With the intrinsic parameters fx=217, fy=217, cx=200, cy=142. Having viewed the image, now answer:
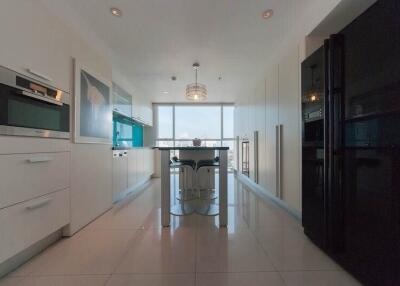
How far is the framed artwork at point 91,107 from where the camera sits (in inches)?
90.8

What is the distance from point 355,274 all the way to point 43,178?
2446mm

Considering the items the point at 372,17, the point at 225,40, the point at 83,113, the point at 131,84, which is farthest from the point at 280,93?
the point at 131,84

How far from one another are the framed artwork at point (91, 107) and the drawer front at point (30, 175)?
0.36 metres

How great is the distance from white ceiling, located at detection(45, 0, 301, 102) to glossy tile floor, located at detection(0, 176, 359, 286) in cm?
225

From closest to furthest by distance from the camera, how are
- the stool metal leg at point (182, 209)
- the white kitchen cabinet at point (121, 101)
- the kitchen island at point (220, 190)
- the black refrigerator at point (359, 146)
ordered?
the black refrigerator at point (359, 146)
the kitchen island at point (220, 190)
the stool metal leg at point (182, 209)
the white kitchen cabinet at point (121, 101)

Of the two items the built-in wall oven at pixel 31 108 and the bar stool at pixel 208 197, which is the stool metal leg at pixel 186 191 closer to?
the bar stool at pixel 208 197

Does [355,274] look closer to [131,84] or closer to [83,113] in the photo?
[83,113]

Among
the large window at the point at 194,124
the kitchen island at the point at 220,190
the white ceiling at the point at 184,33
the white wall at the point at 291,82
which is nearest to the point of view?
the white wall at the point at 291,82

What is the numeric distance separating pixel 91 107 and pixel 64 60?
599 millimetres

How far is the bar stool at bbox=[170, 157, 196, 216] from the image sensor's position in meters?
3.04

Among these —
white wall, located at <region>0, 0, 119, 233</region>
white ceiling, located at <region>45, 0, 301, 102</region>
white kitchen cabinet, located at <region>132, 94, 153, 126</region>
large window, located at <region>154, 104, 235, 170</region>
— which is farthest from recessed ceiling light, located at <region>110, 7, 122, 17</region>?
large window, located at <region>154, 104, 235, 170</region>

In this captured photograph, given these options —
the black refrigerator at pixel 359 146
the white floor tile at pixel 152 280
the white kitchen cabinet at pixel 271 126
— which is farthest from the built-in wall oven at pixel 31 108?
the white kitchen cabinet at pixel 271 126

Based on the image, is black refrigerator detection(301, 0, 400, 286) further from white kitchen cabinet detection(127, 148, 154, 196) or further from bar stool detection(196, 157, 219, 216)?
white kitchen cabinet detection(127, 148, 154, 196)

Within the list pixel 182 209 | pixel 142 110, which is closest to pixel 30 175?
pixel 182 209
